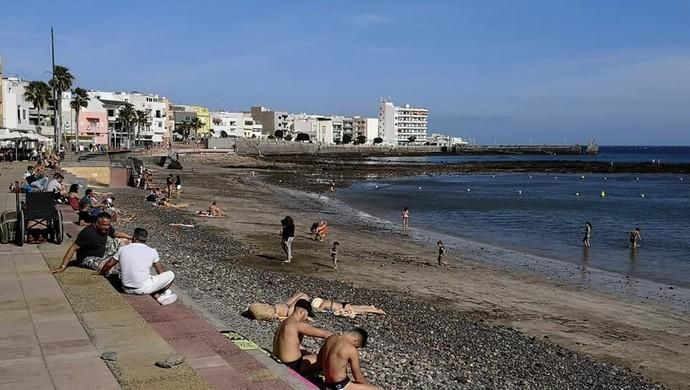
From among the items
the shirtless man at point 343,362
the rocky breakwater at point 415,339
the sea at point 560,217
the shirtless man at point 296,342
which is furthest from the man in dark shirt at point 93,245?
the sea at point 560,217

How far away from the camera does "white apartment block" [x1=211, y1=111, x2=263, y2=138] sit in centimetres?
16100

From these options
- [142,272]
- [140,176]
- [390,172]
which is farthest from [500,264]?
[390,172]

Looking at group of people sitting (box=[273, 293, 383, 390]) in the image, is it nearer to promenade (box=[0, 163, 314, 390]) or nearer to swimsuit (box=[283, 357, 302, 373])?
swimsuit (box=[283, 357, 302, 373])

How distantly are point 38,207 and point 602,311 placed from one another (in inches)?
484

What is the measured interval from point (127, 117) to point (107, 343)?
3649 inches

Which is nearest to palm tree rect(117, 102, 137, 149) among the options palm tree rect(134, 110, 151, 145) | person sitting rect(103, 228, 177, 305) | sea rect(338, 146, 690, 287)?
palm tree rect(134, 110, 151, 145)

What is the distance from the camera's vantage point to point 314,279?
1594 cm

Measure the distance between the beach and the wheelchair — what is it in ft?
7.88

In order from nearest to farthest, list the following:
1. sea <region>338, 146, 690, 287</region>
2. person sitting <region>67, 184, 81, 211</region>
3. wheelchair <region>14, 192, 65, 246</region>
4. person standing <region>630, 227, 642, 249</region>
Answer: wheelchair <region>14, 192, 65, 246</region> < person sitting <region>67, 184, 81, 211</region> < sea <region>338, 146, 690, 287</region> < person standing <region>630, 227, 642, 249</region>

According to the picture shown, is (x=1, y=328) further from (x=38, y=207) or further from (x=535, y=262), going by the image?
(x=535, y=262)

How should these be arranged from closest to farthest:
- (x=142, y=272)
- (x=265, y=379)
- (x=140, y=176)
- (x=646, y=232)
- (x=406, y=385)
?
(x=265, y=379) → (x=406, y=385) → (x=142, y=272) → (x=646, y=232) → (x=140, y=176)

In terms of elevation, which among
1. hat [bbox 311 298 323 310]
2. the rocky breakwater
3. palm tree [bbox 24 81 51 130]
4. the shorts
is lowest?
the rocky breakwater

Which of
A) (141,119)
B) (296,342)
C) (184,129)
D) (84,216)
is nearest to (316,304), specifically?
(296,342)

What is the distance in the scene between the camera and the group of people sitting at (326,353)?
22.7ft
